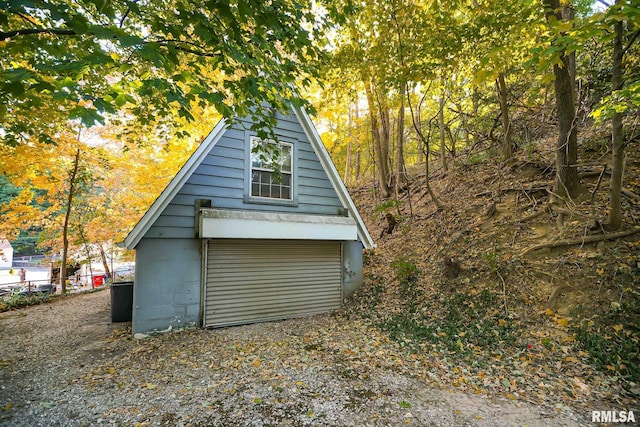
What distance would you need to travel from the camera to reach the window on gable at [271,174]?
6730 mm

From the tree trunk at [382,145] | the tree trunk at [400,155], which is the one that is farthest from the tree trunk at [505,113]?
the tree trunk at [382,145]

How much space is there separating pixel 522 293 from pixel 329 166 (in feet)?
16.8

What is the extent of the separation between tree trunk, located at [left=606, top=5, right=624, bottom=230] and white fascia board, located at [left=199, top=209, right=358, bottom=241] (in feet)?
16.6

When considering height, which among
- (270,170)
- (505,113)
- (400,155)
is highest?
(505,113)

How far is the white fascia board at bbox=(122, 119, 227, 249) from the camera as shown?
5285 mm

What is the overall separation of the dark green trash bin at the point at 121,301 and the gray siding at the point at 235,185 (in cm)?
231

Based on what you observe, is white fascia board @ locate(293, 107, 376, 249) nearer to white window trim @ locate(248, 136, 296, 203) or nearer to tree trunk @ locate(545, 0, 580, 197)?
white window trim @ locate(248, 136, 296, 203)

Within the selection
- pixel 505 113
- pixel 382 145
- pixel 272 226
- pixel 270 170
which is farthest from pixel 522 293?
pixel 382 145

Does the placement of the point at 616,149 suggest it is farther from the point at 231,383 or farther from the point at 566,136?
the point at 231,383

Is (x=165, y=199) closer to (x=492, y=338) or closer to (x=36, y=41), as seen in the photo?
(x=36, y=41)

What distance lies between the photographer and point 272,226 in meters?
6.32

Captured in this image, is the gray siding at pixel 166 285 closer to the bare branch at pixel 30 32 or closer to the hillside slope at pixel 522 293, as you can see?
the bare branch at pixel 30 32

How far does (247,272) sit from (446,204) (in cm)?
675

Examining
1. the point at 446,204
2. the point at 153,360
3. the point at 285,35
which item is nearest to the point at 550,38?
the point at 285,35
